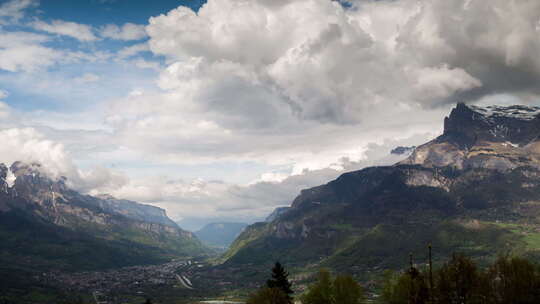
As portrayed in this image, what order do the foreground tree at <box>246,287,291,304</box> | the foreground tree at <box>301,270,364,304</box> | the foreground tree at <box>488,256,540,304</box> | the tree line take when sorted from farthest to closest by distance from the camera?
the foreground tree at <box>301,270,364,304</box> < the foreground tree at <box>488,256,540,304</box> < the foreground tree at <box>246,287,291,304</box> < the tree line

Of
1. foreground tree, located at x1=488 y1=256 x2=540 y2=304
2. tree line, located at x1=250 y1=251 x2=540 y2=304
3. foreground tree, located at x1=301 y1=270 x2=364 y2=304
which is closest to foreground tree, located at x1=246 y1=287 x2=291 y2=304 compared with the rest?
tree line, located at x1=250 y1=251 x2=540 y2=304

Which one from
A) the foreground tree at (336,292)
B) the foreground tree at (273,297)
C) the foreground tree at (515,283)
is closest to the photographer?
the foreground tree at (273,297)

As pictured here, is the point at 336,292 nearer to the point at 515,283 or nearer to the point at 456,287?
the point at 456,287

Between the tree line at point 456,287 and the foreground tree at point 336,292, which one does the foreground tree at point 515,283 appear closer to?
the tree line at point 456,287

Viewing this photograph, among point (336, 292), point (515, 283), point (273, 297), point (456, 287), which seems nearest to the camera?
point (456, 287)

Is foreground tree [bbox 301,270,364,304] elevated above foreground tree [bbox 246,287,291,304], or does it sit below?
below

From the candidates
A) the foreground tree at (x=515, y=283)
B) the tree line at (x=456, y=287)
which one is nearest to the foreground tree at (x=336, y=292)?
the tree line at (x=456, y=287)

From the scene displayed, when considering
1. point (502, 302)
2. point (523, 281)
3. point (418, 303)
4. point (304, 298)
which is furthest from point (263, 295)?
point (418, 303)

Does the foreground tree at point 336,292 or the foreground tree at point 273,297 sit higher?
the foreground tree at point 273,297

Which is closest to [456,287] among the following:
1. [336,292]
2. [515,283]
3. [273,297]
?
[515,283]

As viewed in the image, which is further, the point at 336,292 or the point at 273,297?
the point at 336,292

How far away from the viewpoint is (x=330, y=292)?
16862 centimetres

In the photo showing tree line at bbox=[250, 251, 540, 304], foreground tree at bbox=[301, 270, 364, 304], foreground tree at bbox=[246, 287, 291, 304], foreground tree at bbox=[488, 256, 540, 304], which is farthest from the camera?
foreground tree at bbox=[301, 270, 364, 304]

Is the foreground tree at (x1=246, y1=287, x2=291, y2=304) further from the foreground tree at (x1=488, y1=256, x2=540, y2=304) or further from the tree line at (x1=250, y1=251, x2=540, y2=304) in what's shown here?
the foreground tree at (x1=488, y1=256, x2=540, y2=304)
